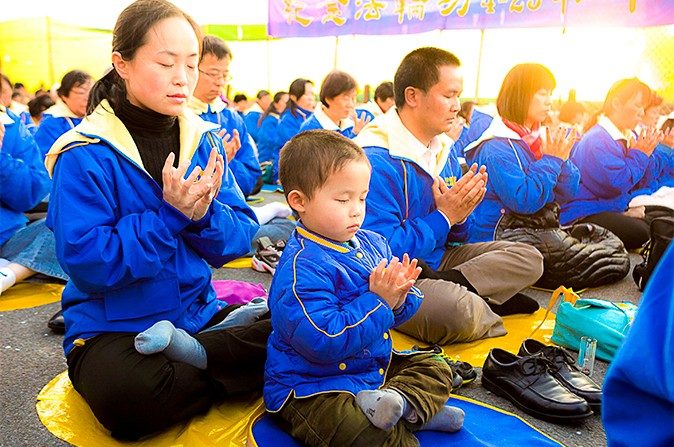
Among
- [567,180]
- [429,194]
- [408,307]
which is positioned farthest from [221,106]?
[408,307]

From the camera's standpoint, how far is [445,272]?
105 inches

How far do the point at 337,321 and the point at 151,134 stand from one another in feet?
2.72

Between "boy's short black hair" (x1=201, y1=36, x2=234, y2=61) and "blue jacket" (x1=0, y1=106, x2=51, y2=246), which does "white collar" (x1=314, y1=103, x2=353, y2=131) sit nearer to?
"boy's short black hair" (x1=201, y1=36, x2=234, y2=61)

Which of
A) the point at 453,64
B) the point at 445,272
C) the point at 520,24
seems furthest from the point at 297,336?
the point at 520,24

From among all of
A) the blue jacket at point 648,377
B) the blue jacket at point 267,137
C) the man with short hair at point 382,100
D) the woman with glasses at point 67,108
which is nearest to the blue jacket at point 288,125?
the blue jacket at point 267,137

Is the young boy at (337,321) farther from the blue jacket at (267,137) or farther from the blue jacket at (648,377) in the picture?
the blue jacket at (267,137)

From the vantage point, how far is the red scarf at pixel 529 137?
325 centimetres

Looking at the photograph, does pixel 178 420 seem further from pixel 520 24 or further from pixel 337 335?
pixel 520 24

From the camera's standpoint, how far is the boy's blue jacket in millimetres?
2377

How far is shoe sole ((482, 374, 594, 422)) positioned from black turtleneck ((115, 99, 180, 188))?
130 cm

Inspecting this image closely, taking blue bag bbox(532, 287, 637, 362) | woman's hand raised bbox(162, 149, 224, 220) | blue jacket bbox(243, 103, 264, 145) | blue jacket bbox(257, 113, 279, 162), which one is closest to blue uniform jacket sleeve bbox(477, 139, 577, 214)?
blue bag bbox(532, 287, 637, 362)

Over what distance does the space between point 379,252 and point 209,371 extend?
0.63 meters

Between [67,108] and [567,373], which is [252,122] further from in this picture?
[567,373]

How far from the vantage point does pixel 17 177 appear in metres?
3.13
